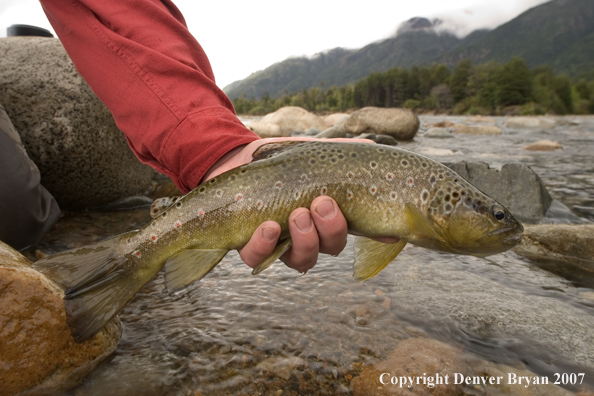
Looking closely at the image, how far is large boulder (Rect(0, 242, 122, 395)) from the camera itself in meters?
2.15

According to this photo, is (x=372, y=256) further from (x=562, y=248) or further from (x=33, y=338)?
(x=562, y=248)

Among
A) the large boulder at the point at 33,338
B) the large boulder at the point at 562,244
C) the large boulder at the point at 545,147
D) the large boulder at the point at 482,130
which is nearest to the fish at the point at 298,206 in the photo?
the large boulder at the point at 33,338

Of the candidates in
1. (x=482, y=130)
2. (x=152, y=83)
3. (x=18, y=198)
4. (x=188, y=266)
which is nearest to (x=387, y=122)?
(x=482, y=130)

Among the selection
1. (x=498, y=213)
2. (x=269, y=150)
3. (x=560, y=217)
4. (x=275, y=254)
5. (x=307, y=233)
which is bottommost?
(x=560, y=217)

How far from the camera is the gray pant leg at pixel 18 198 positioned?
4023mm

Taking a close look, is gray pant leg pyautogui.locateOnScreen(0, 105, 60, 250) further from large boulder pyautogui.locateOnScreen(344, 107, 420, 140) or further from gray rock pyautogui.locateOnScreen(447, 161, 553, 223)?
large boulder pyautogui.locateOnScreen(344, 107, 420, 140)

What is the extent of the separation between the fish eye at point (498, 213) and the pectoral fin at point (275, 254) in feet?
4.53

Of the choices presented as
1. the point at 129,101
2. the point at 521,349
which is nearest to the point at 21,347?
the point at 129,101

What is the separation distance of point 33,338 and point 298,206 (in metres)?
1.84

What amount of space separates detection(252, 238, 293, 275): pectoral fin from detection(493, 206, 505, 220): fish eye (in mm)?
1381

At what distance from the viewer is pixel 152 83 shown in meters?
2.89

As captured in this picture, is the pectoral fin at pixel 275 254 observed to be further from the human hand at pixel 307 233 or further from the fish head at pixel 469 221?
the fish head at pixel 469 221

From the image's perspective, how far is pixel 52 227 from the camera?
5188 millimetres
